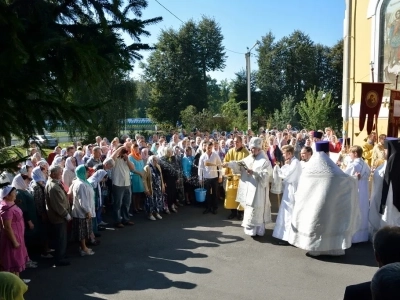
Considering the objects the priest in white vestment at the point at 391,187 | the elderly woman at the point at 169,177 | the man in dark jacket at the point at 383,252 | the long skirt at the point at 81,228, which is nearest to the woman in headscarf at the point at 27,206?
the long skirt at the point at 81,228

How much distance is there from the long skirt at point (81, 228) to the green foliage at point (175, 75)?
117ft

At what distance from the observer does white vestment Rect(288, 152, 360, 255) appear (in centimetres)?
709

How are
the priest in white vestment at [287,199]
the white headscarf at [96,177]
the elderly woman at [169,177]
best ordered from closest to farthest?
1. the priest in white vestment at [287,199]
2. the white headscarf at [96,177]
3. the elderly woman at [169,177]

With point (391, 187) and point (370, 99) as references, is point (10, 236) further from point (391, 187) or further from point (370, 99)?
point (370, 99)

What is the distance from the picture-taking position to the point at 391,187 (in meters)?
7.75

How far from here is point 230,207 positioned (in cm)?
1009

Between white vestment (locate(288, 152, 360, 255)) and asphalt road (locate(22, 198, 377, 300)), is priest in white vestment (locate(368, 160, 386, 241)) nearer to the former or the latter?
asphalt road (locate(22, 198, 377, 300))

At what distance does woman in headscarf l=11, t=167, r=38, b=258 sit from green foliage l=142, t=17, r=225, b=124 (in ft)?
117

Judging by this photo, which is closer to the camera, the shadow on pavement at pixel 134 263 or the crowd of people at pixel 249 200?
the shadow on pavement at pixel 134 263

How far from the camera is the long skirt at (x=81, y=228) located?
7488 mm

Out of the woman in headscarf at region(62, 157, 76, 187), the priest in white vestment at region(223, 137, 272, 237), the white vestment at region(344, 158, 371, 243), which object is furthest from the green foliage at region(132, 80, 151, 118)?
the white vestment at region(344, 158, 371, 243)

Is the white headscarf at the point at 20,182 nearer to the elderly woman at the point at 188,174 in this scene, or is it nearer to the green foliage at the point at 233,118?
the elderly woman at the point at 188,174

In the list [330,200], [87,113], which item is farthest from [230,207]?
[87,113]

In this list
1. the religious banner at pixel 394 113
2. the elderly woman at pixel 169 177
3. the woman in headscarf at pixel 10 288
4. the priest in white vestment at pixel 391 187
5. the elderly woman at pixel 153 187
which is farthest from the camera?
the religious banner at pixel 394 113
